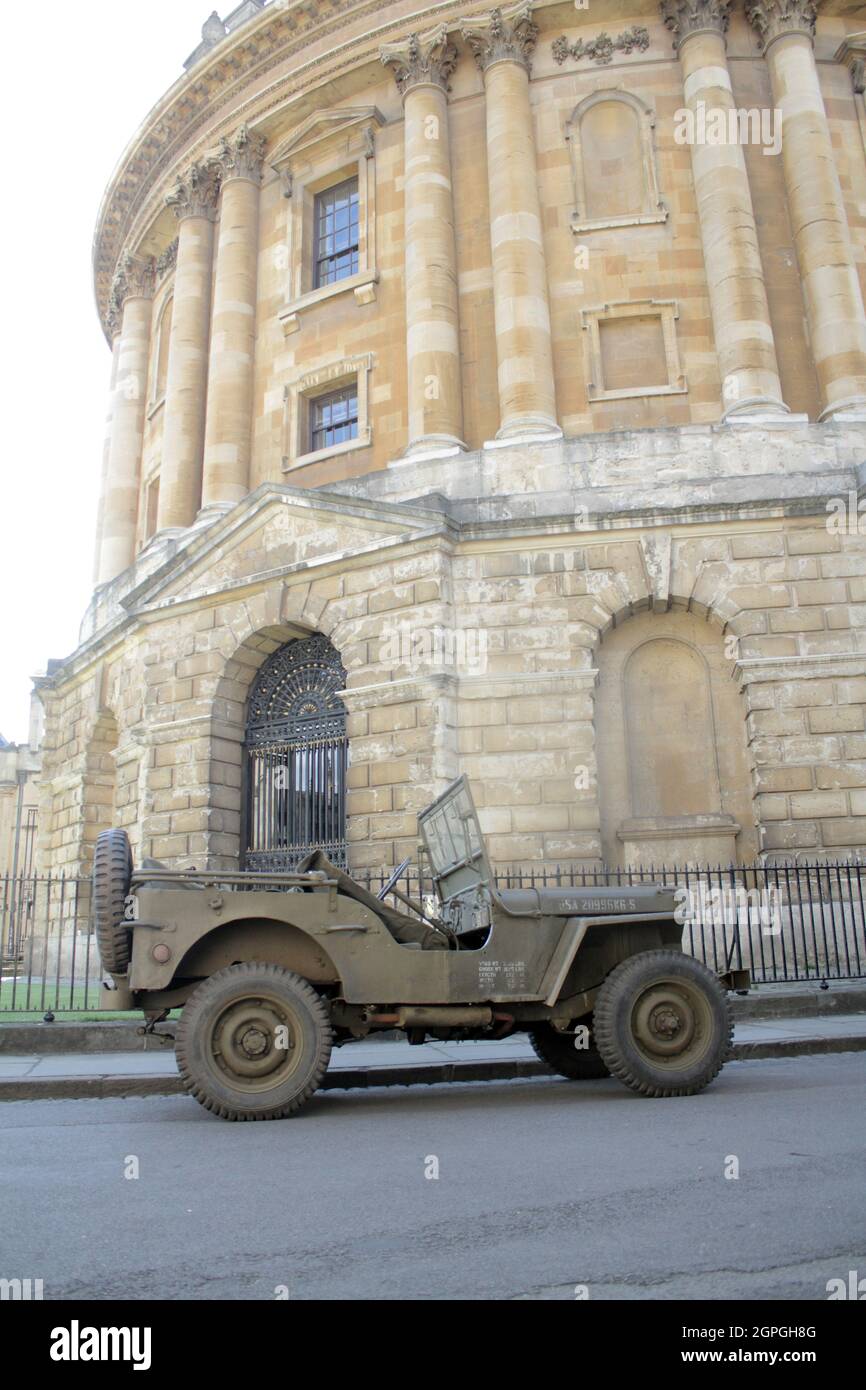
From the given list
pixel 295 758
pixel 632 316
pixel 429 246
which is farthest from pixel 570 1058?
pixel 429 246

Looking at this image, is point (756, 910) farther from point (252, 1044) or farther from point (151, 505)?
point (151, 505)

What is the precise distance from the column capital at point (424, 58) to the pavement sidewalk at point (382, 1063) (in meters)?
19.2

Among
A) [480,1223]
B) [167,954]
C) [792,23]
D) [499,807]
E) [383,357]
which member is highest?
[792,23]

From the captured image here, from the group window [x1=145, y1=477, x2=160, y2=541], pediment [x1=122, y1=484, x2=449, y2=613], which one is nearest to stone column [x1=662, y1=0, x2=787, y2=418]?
pediment [x1=122, y1=484, x2=449, y2=613]

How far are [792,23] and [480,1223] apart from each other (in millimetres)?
22760

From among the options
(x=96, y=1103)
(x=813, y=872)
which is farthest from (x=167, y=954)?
(x=813, y=872)

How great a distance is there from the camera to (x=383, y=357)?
2059 cm

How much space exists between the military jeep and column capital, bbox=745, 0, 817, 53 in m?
19.2

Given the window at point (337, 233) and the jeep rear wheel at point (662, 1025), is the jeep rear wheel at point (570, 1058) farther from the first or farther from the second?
the window at point (337, 233)

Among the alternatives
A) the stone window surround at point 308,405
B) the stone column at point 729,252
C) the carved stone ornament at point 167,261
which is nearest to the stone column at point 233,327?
the stone window surround at point 308,405

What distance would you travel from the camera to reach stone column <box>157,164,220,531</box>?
2300 cm

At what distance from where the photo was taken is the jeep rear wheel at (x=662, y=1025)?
7.25 m

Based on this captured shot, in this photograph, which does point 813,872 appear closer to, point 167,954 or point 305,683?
point 305,683

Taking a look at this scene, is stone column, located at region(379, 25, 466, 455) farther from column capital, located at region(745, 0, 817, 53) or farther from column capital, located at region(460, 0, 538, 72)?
column capital, located at region(745, 0, 817, 53)
